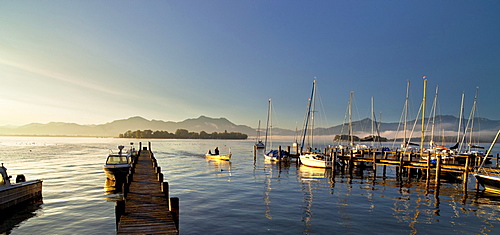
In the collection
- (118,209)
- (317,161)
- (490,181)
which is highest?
(118,209)

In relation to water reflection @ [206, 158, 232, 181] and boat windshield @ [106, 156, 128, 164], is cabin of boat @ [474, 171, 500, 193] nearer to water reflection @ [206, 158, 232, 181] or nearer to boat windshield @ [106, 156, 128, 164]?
water reflection @ [206, 158, 232, 181]

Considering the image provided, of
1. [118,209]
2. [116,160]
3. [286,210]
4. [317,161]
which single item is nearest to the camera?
[118,209]

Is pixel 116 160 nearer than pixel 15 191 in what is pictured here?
No

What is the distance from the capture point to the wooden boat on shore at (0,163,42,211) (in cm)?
1830

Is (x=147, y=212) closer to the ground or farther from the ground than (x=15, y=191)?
farther from the ground

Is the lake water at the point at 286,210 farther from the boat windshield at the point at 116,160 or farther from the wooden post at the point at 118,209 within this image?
the wooden post at the point at 118,209

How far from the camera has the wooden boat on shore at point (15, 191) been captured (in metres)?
18.3

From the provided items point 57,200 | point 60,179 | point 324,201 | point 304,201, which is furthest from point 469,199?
point 60,179

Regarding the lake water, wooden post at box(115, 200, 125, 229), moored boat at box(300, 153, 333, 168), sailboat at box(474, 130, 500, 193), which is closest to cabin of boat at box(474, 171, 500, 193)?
sailboat at box(474, 130, 500, 193)

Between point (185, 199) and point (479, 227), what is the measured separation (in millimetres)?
21341

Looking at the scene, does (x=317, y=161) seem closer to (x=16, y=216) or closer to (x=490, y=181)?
(x=490, y=181)

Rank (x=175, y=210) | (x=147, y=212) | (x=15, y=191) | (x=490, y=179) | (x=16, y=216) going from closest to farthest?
(x=175, y=210), (x=147, y=212), (x=16, y=216), (x=15, y=191), (x=490, y=179)

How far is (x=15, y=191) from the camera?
64.0 ft

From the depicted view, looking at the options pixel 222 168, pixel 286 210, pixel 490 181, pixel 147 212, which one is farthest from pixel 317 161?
pixel 147 212
